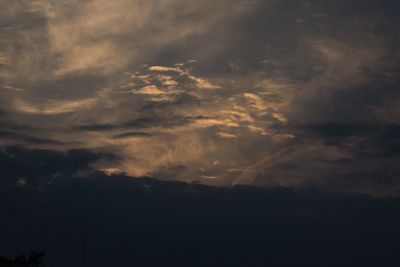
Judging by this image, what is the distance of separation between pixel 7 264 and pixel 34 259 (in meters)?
7.16

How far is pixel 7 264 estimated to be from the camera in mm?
152000

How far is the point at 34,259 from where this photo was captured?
158375 millimetres
